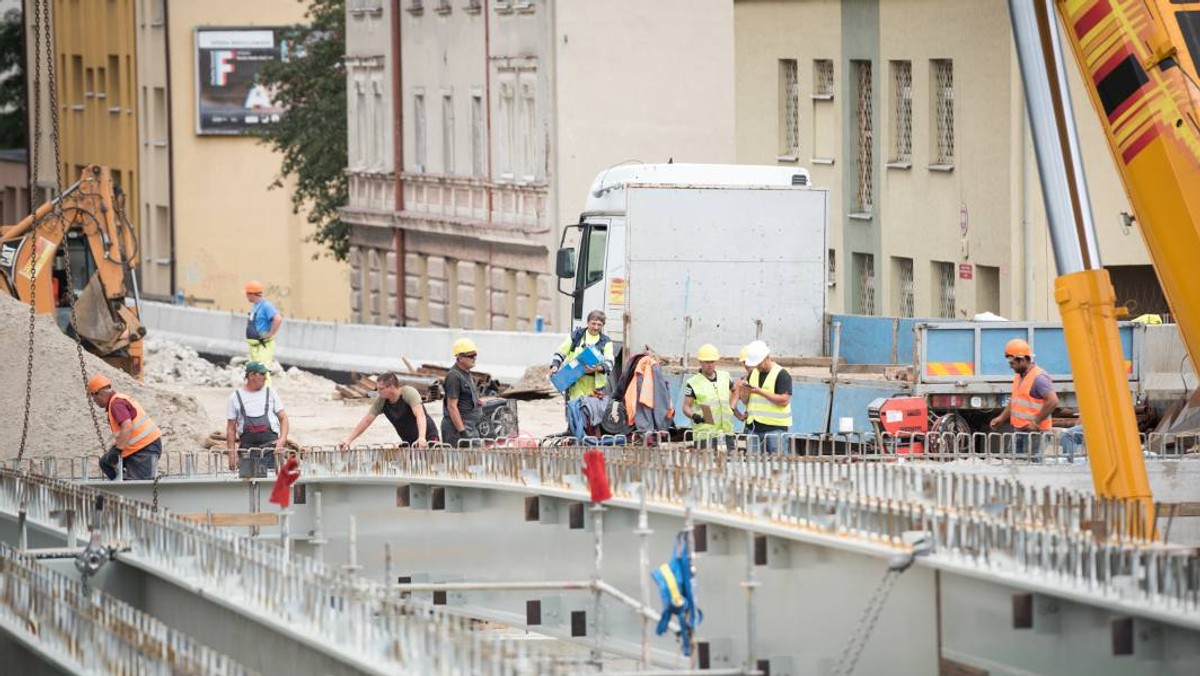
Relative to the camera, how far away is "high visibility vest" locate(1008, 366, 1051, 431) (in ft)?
67.9

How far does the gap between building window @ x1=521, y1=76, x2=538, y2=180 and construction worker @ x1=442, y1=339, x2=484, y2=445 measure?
31.3m

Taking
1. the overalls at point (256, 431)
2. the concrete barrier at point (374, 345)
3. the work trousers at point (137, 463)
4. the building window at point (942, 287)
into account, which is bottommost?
the work trousers at point (137, 463)

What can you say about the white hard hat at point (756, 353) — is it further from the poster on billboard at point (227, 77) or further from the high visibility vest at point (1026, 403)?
the poster on billboard at point (227, 77)

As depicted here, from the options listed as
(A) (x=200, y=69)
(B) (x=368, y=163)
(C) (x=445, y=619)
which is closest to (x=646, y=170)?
(C) (x=445, y=619)

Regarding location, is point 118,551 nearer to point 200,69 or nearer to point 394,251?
point 394,251

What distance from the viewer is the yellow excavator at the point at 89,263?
1364 inches

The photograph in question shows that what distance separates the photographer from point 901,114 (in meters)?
43.3

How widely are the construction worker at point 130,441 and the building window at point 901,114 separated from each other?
A: 80.3 feet

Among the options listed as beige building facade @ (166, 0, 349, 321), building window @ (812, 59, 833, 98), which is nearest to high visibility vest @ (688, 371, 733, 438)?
building window @ (812, 59, 833, 98)

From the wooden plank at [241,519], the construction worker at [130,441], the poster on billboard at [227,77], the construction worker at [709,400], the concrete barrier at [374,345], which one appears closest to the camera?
the wooden plank at [241,519]

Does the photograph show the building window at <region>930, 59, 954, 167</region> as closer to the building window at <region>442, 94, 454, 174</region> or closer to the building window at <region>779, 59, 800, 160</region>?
the building window at <region>779, 59, 800, 160</region>

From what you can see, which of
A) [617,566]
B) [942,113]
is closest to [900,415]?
[617,566]

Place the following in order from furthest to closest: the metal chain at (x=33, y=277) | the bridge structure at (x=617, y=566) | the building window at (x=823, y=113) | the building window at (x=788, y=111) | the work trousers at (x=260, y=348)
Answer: the building window at (x=788, y=111) → the building window at (x=823, y=113) → the work trousers at (x=260, y=348) → the metal chain at (x=33, y=277) → the bridge structure at (x=617, y=566)

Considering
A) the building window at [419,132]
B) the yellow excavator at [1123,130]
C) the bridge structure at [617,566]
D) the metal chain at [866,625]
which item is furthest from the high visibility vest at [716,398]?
the building window at [419,132]
